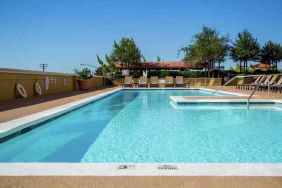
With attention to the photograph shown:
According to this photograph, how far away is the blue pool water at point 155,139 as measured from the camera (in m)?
4.87

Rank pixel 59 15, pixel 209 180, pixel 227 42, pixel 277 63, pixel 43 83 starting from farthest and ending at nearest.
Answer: pixel 277 63, pixel 227 42, pixel 59 15, pixel 43 83, pixel 209 180

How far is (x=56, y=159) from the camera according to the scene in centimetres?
477

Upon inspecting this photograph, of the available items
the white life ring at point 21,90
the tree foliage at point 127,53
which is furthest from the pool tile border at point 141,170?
the tree foliage at point 127,53

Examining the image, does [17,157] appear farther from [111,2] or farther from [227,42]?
[227,42]

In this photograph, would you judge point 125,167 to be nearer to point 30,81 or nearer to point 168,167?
point 168,167

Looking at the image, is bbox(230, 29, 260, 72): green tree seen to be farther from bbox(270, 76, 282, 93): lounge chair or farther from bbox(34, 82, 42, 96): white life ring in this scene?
bbox(34, 82, 42, 96): white life ring

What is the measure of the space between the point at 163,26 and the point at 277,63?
1800cm

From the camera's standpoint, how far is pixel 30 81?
13.7 metres

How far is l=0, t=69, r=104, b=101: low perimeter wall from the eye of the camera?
1131 centimetres

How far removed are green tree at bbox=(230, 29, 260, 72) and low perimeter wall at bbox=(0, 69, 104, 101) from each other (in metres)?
19.8

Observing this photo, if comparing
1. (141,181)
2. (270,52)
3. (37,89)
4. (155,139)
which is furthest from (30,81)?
(270,52)

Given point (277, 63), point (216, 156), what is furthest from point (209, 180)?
point (277, 63)

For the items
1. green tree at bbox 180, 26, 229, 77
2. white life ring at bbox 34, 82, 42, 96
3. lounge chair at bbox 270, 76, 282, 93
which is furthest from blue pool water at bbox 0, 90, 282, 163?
green tree at bbox 180, 26, 229, 77

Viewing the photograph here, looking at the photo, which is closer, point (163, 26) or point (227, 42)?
point (163, 26)
